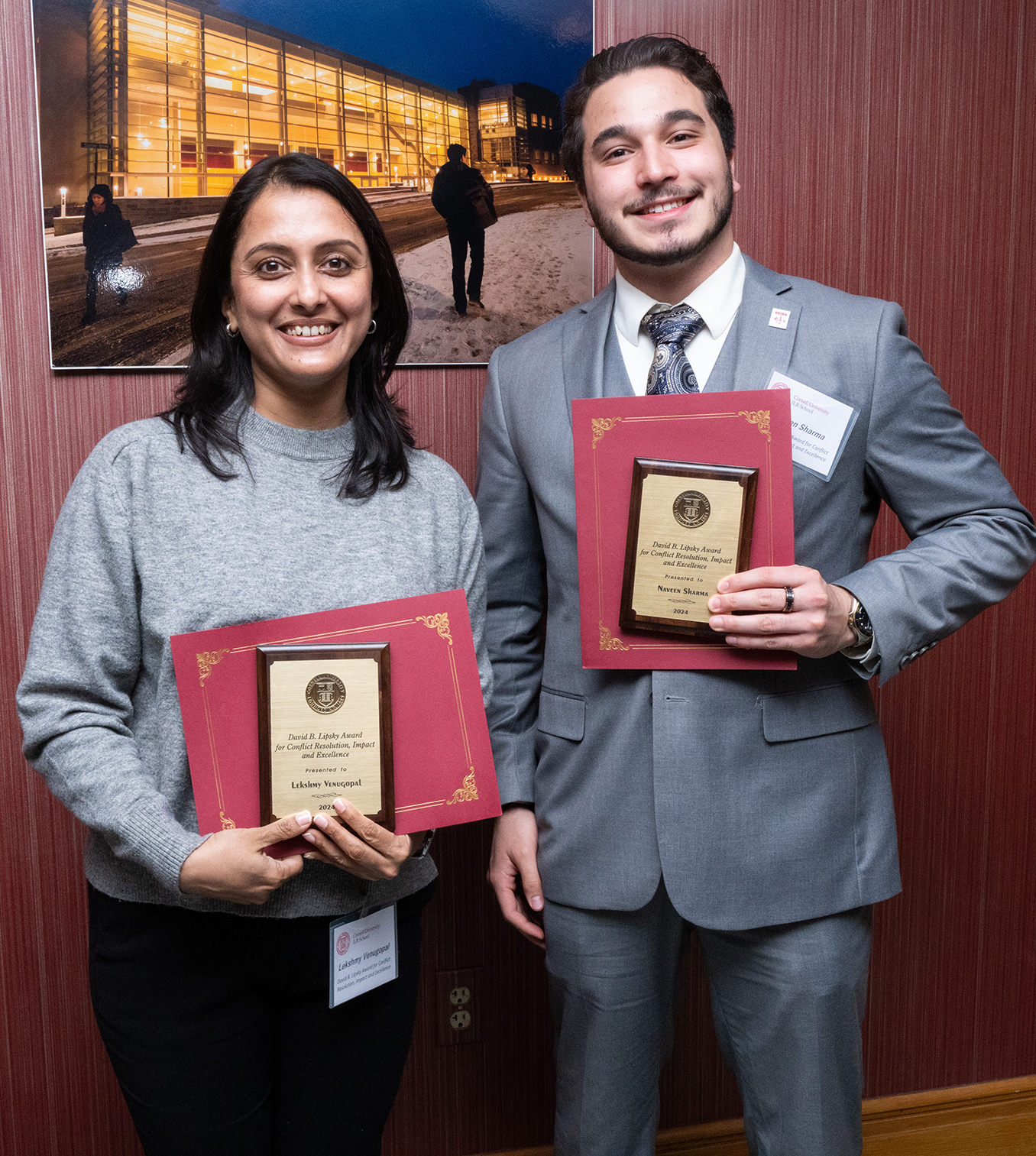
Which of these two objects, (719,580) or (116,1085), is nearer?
(719,580)

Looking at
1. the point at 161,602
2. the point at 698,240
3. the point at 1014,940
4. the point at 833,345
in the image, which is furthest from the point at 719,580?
the point at 1014,940

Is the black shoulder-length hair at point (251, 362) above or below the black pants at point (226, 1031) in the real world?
above

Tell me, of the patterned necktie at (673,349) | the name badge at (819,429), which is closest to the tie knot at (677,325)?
the patterned necktie at (673,349)

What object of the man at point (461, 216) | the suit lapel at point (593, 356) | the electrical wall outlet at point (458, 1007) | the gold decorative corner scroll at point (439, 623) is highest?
the man at point (461, 216)

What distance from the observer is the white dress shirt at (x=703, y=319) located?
1.31m

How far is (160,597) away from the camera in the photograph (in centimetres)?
111

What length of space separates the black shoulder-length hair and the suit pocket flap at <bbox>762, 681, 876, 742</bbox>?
608 millimetres

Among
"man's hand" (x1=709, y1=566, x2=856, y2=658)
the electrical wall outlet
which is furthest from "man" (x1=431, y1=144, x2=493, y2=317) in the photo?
the electrical wall outlet

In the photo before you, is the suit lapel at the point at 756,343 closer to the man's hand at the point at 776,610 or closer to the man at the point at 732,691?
the man at the point at 732,691

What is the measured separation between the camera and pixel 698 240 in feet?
4.19

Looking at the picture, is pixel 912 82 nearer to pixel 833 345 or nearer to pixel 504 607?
pixel 833 345

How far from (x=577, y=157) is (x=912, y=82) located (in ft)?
3.25

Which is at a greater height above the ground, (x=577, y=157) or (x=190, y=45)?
(x=190, y=45)

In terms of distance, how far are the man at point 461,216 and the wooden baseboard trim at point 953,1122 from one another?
192 centimetres
